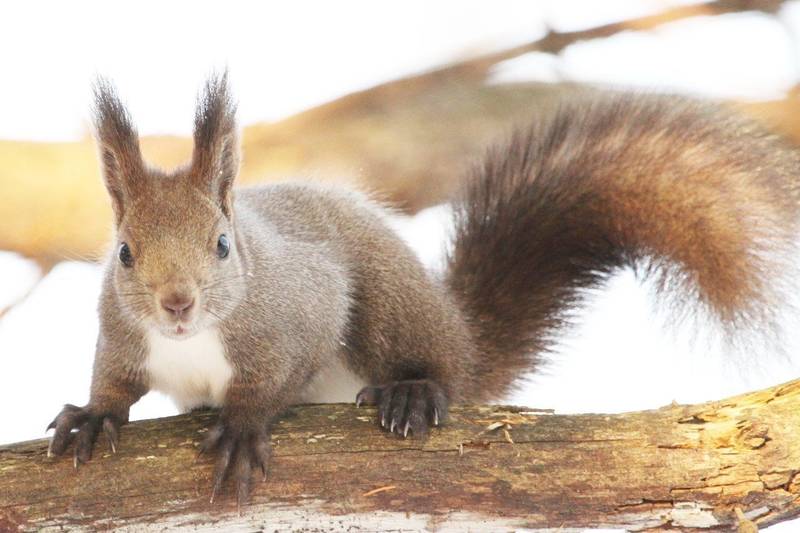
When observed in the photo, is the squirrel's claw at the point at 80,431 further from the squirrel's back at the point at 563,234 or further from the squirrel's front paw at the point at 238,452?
the squirrel's back at the point at 563,234

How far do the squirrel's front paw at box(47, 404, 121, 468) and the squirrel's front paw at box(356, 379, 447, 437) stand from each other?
673 mm

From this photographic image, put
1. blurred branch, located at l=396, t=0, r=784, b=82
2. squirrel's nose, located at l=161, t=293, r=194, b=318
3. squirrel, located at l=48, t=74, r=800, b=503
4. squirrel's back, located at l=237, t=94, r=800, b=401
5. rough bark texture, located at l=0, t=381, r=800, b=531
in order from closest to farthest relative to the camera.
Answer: squirrel's nose, located at l=161, t=293, r=194, b=318
rough bark texture, located at l=0, t=381, r=800, b=531
squirrel, located at l=48, t=74, r=800, b=503
squirrel's back, located at l=237, t=94, r=800, b=401
blurred branch, located at l=396, t=0, r=784, b=82

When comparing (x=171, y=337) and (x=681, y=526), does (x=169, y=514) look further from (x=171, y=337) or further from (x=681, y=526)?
(x=681, y=526)

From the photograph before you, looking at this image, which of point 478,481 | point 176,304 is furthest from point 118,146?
point 478,481

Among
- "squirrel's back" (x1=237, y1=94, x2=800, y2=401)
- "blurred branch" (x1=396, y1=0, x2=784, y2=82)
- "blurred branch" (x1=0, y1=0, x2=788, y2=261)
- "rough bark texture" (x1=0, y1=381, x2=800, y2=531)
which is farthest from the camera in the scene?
"blurred branch" (x1=396, y1=0, x2=784, y2=82)

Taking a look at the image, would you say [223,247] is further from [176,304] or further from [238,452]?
[238,452]

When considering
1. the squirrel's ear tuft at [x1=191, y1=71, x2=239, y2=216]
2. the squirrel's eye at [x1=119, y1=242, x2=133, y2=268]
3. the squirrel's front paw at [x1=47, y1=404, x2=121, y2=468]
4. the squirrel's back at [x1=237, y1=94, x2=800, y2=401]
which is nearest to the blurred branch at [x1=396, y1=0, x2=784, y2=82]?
the squirrel's back at [x1=237, y1=94, x2=800, y2=401]

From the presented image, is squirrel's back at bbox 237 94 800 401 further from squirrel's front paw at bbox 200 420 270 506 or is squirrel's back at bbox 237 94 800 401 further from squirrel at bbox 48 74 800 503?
squirrel's front paw at bbox 200 420 270 506

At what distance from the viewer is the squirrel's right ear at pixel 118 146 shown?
2809 mm

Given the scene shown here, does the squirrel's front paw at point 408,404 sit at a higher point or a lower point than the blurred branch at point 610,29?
lower

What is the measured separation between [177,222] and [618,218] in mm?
1646

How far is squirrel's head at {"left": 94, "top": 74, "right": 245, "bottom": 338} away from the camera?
2.60 metres

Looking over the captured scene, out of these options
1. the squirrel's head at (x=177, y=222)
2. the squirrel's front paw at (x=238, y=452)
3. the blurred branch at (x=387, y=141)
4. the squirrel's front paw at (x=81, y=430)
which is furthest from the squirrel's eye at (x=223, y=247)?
the blurred branch at (x=387, y=141)

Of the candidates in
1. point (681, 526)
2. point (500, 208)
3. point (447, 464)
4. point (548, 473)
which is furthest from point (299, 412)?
point (500, 208)
